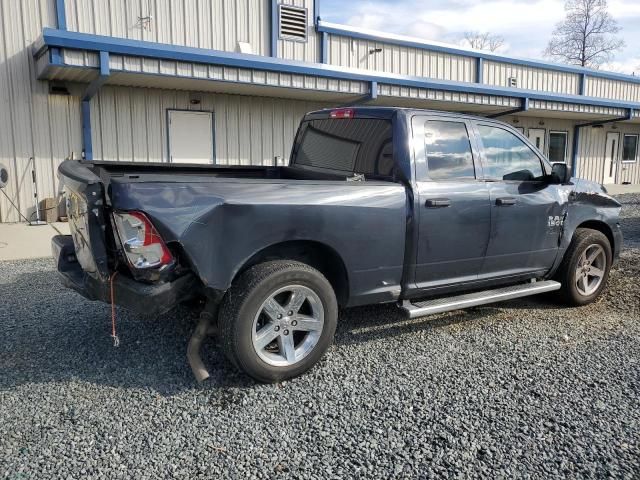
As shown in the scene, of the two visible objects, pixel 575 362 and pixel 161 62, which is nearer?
pixel 575 362

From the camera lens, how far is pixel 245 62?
1084 centimetres

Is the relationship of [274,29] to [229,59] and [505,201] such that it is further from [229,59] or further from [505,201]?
[505,201]

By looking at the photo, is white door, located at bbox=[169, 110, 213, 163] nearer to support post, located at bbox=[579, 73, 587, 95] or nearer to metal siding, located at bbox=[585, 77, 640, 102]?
support post, located at bbox=[579, 73, 587, 95]

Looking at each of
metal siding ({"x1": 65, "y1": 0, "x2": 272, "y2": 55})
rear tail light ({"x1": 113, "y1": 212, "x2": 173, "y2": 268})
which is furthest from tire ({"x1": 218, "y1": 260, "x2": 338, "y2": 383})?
metal siding ({"x1": 65, "y1": 0, "x2": 272, "y2": 55})

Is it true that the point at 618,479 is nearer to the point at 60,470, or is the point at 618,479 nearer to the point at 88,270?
the point at 60,470

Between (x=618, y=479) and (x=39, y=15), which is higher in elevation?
(x=39, y=15)

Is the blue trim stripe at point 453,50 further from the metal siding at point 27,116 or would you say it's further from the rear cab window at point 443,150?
the rear cab window at point 443,150

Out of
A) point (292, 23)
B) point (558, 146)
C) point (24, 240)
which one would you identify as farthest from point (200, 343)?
point (558, 146)

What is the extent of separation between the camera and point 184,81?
10930 millimetres

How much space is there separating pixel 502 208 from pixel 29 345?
13.4 ft

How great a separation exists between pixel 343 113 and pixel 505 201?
163 centimetres

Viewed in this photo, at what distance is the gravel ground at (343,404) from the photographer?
8.89ft

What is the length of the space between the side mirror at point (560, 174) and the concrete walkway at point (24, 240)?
6.36 metres

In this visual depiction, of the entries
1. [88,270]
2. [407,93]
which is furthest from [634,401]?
[407,93]
